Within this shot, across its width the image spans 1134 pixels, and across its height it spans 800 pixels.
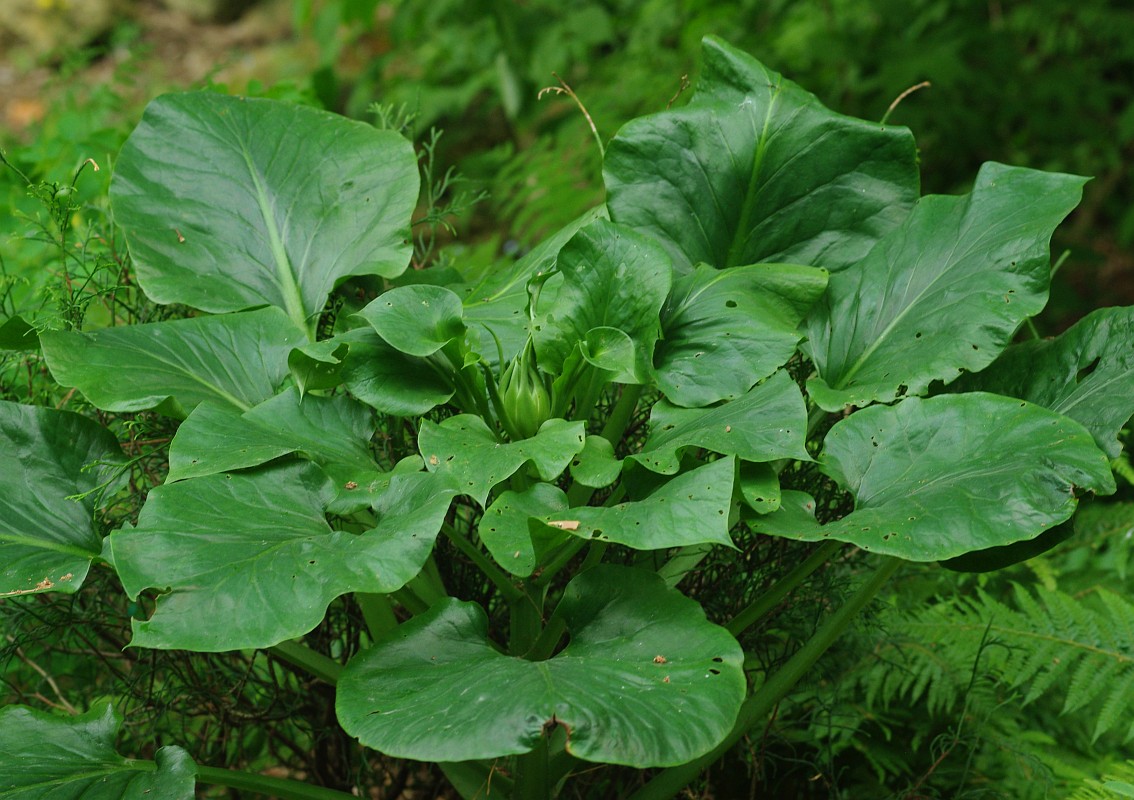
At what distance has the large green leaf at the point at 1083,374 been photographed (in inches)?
44.6

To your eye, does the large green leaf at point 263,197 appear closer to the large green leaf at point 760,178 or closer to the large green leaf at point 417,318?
the large green leaf at point 417,318

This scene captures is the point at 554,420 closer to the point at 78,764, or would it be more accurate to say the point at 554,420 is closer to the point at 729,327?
the point at 729,327

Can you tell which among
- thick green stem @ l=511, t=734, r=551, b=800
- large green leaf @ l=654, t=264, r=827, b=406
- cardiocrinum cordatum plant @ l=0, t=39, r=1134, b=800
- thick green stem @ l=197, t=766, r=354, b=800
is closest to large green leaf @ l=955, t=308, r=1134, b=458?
cardiocrinum cordatum plant @ l=0, t=39, r=1134, b=800

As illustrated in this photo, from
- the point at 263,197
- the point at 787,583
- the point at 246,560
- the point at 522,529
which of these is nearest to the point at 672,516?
the point at 522,529

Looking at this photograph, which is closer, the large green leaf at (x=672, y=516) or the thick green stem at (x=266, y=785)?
the large green leaf at (x=672, y=516)

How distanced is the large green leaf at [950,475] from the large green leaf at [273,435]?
1.61 ft

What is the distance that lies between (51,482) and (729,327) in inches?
33.0

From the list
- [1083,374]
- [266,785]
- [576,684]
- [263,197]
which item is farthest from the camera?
[263,197]

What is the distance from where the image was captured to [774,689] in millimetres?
1214

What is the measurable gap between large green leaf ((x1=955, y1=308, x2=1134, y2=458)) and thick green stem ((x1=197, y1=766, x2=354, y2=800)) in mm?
925

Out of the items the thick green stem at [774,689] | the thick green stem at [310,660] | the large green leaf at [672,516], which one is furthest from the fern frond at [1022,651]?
the thick green stem at [310,660]

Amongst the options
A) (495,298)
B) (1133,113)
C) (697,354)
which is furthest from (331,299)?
(1133,113)

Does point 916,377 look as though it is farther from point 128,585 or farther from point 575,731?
point 128,585

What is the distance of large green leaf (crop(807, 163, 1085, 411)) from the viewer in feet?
3.89
